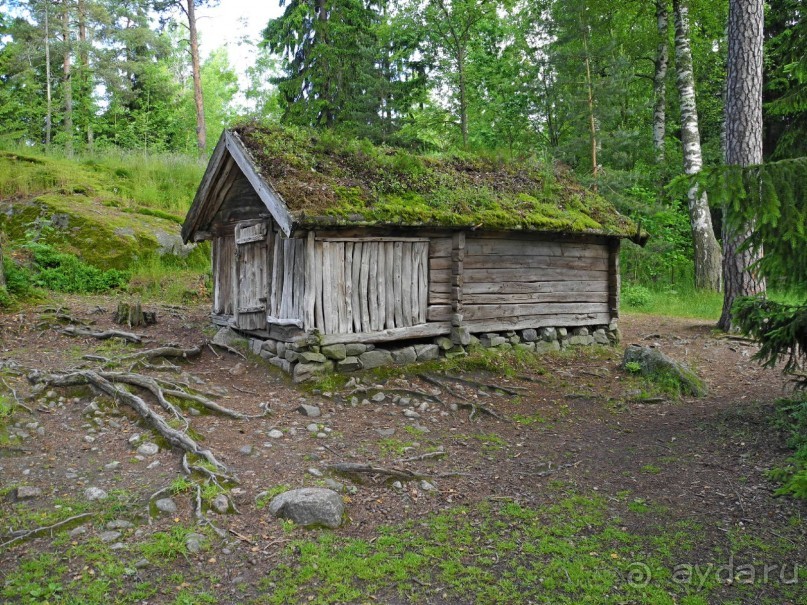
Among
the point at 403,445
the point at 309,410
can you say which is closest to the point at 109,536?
the point at 403,445

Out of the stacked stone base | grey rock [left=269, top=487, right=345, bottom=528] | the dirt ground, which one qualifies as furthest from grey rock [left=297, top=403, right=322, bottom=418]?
grey rock [left=269, top=487, right=345, bottom=528]

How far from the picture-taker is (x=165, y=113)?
102ft

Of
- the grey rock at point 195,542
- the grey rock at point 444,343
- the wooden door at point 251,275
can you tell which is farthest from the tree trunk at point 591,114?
the grey rock at point 195,542

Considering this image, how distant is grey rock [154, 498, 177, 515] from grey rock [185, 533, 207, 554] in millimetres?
429

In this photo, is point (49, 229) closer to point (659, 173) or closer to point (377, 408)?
point (377, 408)

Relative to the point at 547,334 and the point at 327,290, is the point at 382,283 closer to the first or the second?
the point at 327,290

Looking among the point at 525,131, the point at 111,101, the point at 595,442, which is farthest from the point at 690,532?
the point at 111,101

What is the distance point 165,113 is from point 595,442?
31213mm

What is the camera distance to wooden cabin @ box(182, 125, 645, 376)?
8.41 m

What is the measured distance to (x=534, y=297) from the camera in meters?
10.9

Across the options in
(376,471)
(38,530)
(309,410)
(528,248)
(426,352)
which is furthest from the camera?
(528,248)

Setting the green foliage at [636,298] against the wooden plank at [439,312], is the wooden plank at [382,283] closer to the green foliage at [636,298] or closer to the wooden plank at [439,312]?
the wooden plank at [439,312]

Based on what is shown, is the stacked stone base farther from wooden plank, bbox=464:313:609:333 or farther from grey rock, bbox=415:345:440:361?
wooden plank, bbox=464:313:609:333

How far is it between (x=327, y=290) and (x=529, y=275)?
4.33 metres
